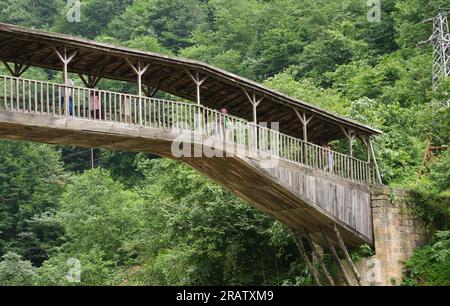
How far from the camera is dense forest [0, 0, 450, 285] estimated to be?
27.6 m

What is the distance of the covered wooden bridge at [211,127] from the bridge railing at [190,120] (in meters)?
0.03

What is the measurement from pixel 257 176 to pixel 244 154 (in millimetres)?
875

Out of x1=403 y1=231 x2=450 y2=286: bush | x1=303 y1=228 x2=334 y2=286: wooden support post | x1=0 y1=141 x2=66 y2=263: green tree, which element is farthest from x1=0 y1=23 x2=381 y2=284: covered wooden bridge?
x1=0 y1=141 x2=66 y2=263: green tree

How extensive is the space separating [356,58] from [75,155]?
65.6ft

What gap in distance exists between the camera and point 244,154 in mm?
21969

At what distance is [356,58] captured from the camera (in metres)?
49.0

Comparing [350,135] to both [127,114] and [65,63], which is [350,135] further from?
[65,63]

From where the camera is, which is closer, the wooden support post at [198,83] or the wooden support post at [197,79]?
the wooden support post at [198,83]

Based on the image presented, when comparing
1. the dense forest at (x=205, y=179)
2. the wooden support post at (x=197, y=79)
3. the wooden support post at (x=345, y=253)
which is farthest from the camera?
the dense forest at (x=205, y=179)

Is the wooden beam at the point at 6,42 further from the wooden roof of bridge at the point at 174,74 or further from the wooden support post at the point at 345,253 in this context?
the wooden support post at the point at 345,253

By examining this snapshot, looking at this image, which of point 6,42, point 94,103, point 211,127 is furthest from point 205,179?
point 6,42

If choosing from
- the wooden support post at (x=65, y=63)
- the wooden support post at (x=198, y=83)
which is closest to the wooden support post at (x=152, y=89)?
the wooden support post at (x=198, y=83)

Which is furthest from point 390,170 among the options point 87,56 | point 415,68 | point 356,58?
point 356,58

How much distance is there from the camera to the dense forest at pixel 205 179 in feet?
90.5
